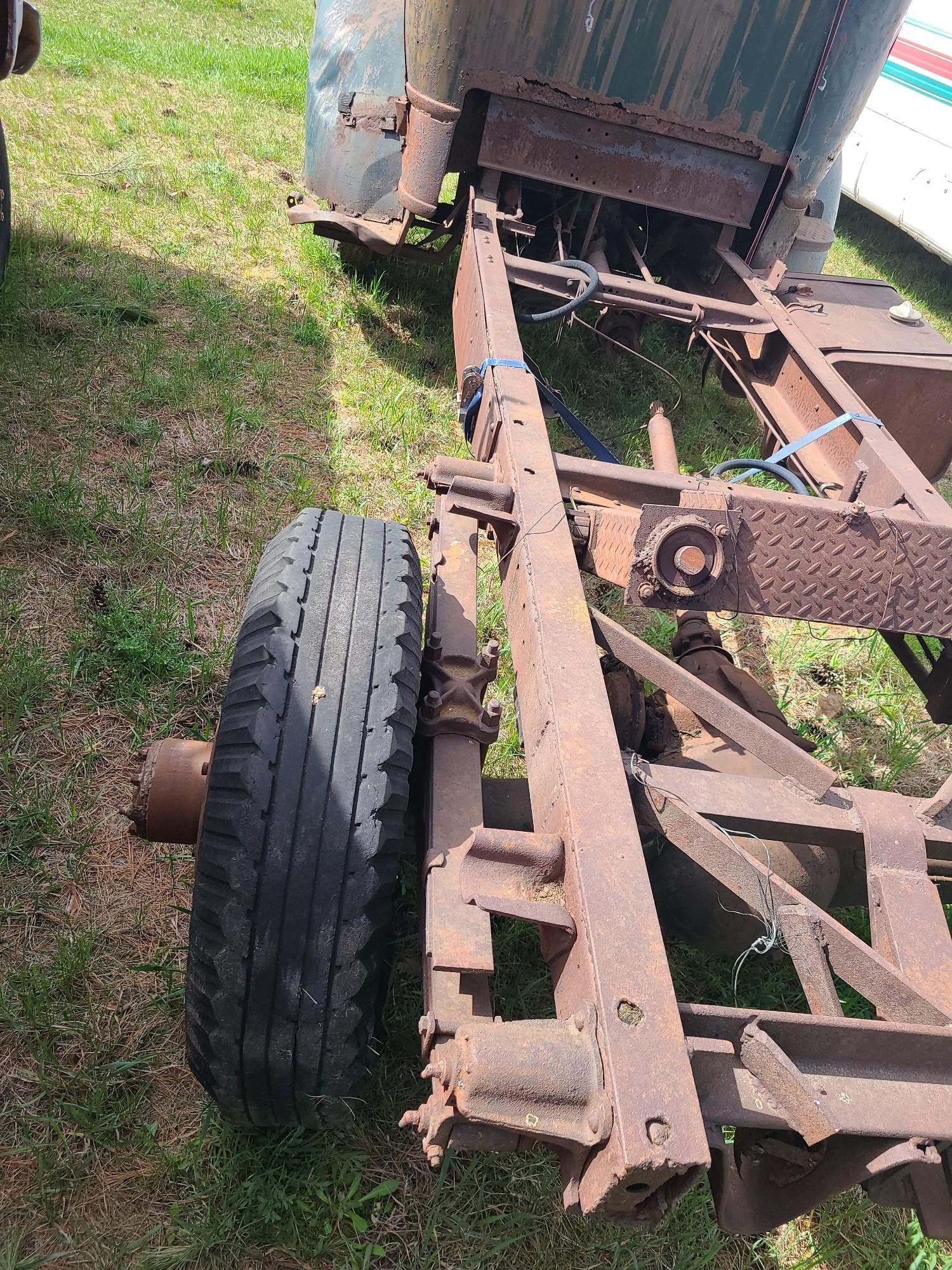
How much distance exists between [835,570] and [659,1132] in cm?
150

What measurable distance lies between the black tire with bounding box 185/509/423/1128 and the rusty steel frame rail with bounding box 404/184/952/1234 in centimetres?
17

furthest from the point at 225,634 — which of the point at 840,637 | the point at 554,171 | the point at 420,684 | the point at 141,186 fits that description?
the point at 141,186

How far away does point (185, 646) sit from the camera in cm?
308

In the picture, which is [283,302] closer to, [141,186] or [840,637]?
[141,186]

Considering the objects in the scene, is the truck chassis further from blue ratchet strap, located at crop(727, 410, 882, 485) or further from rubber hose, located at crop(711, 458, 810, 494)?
rubber hose, located at crop(711, 458, 810, 494)

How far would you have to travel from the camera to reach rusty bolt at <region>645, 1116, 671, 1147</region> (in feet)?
3.69

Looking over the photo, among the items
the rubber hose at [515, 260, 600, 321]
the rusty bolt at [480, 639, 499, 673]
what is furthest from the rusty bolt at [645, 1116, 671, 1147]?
the rubber hose at [515, 260, 600, 321]

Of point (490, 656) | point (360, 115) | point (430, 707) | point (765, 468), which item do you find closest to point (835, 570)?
point (765, 468)

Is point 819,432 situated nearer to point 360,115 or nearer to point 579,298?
point 579,298

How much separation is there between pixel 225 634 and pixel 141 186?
407cm

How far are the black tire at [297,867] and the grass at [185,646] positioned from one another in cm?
30

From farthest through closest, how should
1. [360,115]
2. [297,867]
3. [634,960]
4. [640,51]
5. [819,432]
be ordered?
1. [360,115]
2. [640,51]
3. [819,432]
4. [297,867]
5. [634,960]

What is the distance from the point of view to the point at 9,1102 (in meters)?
1.99

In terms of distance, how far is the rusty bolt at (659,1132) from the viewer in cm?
112
